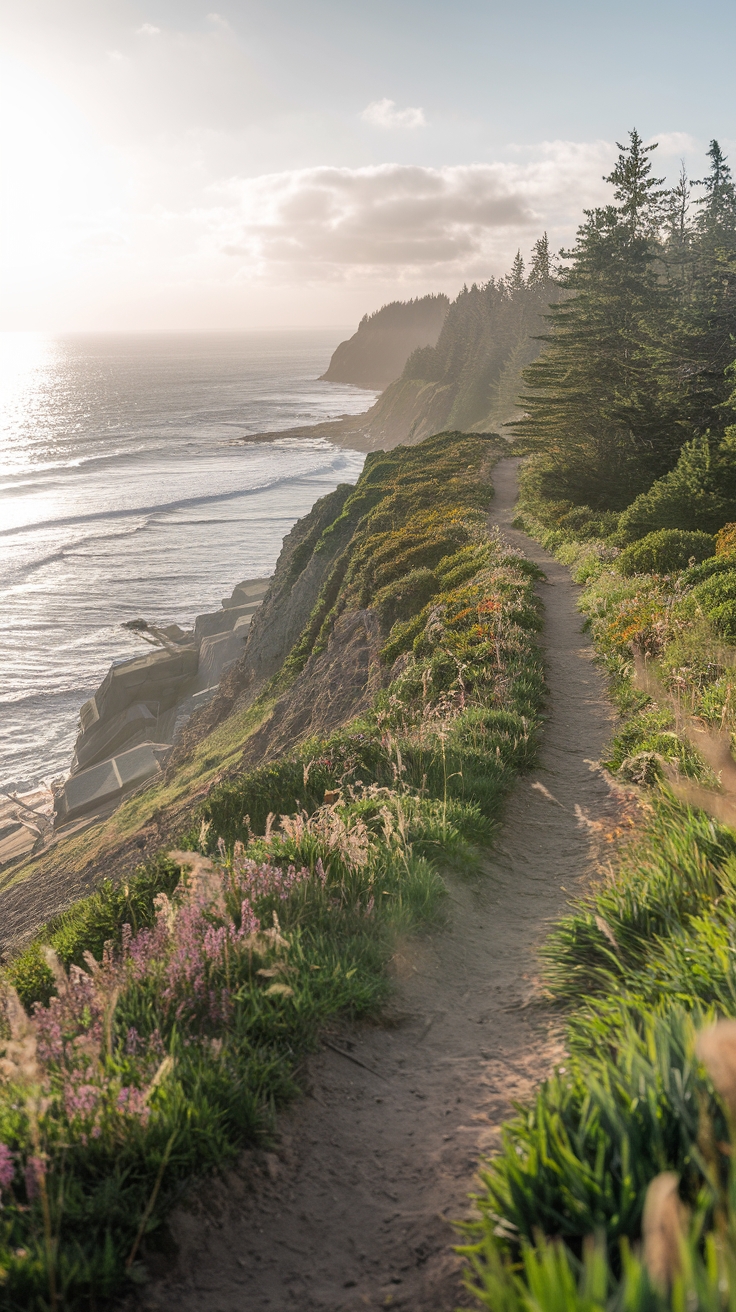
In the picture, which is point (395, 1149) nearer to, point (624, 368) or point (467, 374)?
point (624, 368)

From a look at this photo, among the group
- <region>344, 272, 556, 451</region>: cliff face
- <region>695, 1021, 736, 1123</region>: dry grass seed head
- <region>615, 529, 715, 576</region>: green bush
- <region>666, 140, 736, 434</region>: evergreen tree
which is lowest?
<region>695, 1021, 736, 1123</region>: dry grass seed head

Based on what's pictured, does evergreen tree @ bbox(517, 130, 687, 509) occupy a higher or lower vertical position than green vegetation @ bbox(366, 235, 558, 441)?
lower

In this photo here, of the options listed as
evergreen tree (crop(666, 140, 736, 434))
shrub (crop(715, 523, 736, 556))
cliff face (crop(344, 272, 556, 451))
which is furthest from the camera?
cliff face (crop(344, 272, 556, 451))

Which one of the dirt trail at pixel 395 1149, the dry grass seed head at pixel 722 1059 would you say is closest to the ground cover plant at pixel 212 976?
the dirt trail at pixel 395 1149

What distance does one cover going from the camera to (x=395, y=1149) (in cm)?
353

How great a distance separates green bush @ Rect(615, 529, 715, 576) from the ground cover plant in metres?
7.21

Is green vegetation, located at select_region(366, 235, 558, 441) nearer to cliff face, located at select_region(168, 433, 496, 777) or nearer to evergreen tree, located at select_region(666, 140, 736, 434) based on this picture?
cliff face, located at select_region(168, 433, 496, 777)

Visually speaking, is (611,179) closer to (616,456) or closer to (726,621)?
(616,456)

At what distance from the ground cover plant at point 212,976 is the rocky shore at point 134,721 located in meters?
20.3

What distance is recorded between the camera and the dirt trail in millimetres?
2797

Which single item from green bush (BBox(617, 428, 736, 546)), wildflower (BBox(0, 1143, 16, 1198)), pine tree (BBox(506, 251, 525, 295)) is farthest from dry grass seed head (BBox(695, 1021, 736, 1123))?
pine tree (BBox(506, 251, 525, 295))

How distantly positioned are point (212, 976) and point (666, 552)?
51.5 feet

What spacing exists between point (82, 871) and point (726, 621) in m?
18.2

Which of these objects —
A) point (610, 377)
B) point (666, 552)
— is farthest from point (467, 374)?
point (666, 552)
